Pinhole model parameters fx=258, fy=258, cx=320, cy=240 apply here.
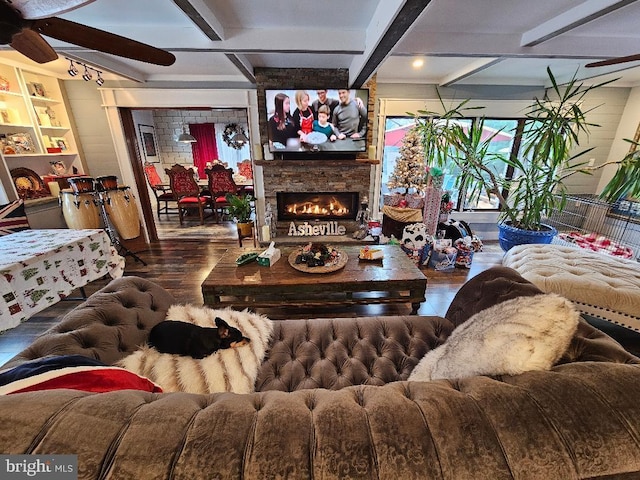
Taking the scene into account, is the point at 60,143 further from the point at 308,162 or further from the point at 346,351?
the point at 346,351

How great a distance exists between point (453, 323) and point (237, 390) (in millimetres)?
1130

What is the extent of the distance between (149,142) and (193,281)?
513cm

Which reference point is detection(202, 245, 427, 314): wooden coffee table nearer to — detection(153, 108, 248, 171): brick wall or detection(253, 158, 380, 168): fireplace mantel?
detection(253, 158, 380, 168): fireplace mantel

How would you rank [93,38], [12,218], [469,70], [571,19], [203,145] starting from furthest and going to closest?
[203,145] → [469,70] → [12,218] → [571,19] → [93,38]

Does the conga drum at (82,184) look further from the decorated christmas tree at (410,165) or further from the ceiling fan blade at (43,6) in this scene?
the decorated christmas tree at (410,165)

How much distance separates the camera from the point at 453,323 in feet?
4.60

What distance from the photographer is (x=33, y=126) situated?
9.87ft

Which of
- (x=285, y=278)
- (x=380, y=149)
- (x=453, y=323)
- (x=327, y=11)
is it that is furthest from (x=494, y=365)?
(x=380, y=149)

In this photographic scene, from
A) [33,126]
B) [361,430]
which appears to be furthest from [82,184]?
[361,430]

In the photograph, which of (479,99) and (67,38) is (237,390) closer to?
(67,38)

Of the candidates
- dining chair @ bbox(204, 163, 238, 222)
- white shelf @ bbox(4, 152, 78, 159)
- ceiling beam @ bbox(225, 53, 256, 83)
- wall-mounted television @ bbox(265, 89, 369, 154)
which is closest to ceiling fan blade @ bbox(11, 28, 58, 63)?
ceiling beam @ bbox(225, 53, 256, 83)

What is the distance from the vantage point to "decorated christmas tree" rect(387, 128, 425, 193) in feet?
11.3

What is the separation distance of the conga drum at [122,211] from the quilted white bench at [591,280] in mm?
4297

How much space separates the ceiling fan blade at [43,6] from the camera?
0.86 m
